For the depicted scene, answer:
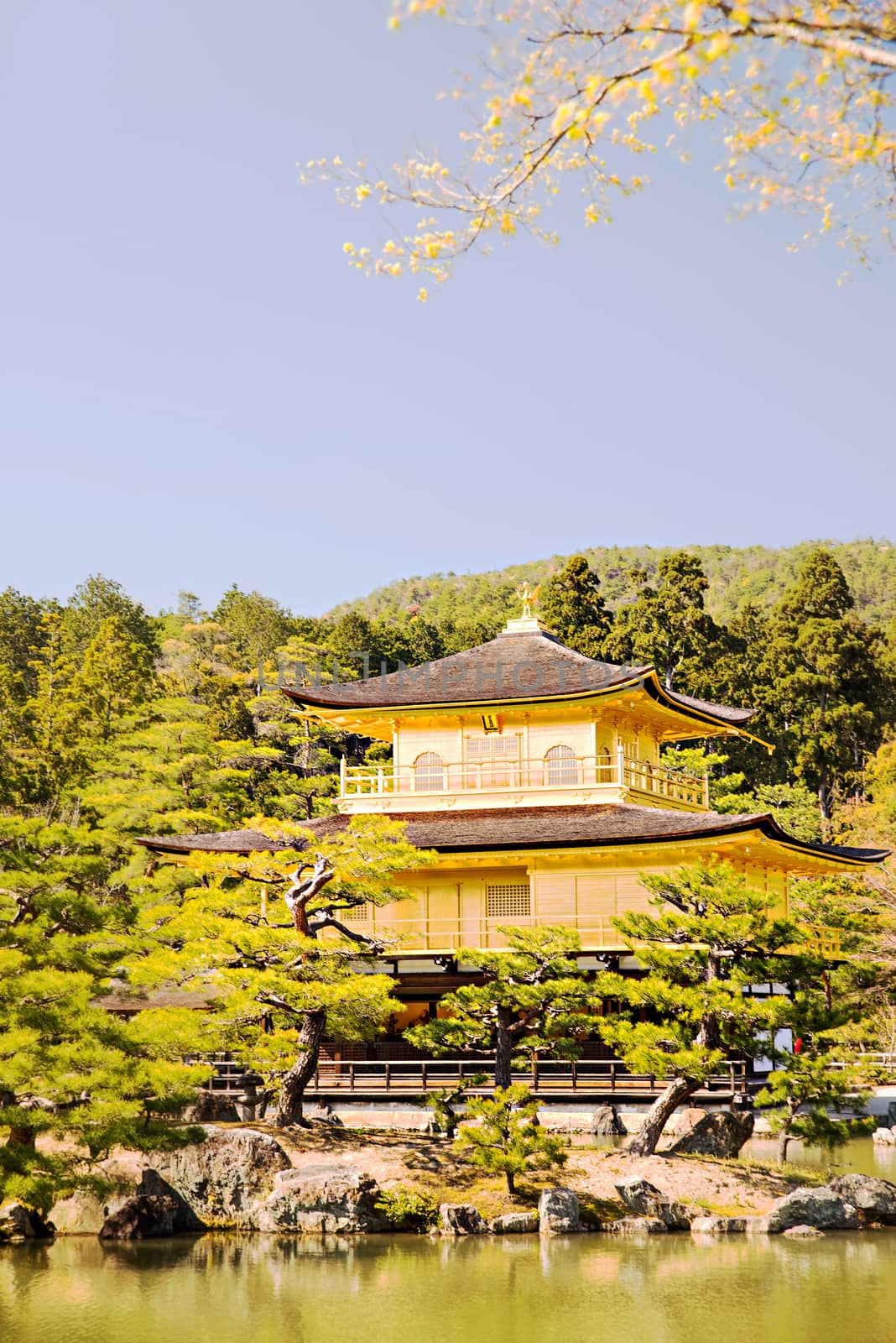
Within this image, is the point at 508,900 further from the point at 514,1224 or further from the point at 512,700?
the point at 514,1224

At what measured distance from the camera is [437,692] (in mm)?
29516

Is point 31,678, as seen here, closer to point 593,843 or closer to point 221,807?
point 221,807

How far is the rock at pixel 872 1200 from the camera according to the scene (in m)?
18.5

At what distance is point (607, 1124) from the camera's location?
74.5 ft

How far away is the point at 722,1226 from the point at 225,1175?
6603mm

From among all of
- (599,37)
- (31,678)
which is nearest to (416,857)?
(599,37)


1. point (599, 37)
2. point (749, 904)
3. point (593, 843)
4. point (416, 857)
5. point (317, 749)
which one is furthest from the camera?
point (317, 749)

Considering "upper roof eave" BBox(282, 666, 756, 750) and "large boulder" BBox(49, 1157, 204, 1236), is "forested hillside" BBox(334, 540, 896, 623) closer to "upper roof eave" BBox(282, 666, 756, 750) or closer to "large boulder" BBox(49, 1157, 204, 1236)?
"upper roof eave" BBox(282, 666, 756, 750)

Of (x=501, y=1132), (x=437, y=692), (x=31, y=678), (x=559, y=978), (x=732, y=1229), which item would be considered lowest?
(x=732, y=1229)

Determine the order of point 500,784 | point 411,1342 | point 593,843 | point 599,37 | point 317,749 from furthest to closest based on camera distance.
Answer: point 317,749 < point 500,784 < point 593,843 < point 411,1342 < point 599,37

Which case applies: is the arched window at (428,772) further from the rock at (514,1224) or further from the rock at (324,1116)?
the rock at (514,1224)

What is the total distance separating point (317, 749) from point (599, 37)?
1674 inches

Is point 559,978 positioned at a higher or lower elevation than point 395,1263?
higher

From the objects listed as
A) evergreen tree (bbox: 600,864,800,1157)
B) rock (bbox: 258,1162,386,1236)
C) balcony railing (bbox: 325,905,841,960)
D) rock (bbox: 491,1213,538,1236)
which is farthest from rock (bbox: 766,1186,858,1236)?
balcony railing (bbox: 325,905,841,960)
